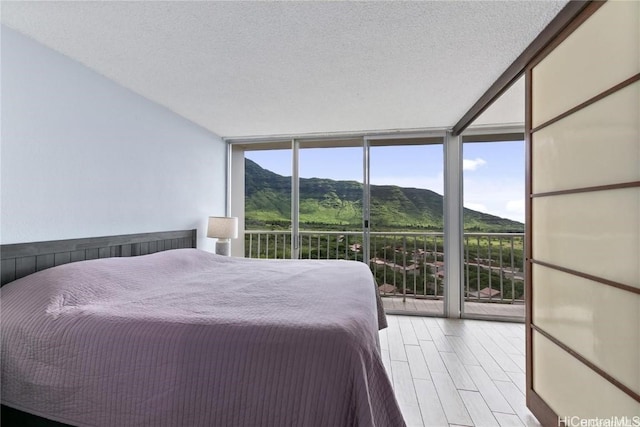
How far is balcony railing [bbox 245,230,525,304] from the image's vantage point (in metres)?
4.15

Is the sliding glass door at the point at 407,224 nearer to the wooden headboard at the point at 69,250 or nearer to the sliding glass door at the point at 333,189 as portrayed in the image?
the sliding glass door at the point at 333,189

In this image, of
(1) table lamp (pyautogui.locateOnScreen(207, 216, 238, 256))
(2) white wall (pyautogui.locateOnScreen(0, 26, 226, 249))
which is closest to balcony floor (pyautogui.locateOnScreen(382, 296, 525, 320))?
(1) table lamp (pyautogui.locateOnScreen(207, 216, 238, 256))

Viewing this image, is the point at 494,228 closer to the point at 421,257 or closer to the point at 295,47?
the point at 421,257

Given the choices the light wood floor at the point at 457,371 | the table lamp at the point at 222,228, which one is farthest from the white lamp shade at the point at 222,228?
the light wood floor at the point at 457,371

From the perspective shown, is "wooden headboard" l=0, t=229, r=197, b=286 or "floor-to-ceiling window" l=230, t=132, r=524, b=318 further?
"floor-to-ceiling window" l=230, t=132, r=524, b=318

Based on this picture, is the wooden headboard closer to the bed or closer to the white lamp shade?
the bed

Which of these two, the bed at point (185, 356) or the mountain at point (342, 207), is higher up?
the mountain at point (342, 207)

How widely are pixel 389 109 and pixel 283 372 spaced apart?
2792mm

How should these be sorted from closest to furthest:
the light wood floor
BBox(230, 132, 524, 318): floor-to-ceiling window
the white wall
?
the white wall
the light wood floor
BBox(230, 132, 524, 318): floor-to-ceiling window

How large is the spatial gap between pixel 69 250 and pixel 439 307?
417 centimetres

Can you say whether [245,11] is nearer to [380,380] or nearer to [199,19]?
[199,19]

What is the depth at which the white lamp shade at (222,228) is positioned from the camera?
11.8 ft

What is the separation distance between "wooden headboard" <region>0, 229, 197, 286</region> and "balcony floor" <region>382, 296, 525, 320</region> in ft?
9.77

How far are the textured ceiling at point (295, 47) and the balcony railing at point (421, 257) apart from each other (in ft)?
6.72
